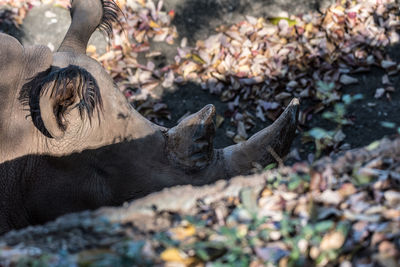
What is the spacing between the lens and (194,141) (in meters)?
3.27

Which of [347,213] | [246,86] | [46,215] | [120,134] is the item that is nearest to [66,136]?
[120,134]

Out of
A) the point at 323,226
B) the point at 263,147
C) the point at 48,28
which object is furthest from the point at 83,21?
the point at 48,28

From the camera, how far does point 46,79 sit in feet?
10.4

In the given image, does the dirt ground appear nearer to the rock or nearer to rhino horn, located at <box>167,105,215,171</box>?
the rock

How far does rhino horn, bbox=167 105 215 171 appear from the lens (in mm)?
3246

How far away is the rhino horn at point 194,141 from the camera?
128 inches

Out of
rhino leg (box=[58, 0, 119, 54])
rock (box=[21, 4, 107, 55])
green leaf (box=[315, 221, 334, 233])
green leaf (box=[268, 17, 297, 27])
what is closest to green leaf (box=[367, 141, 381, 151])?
green leaf (box=[315, 221, 334, 233])

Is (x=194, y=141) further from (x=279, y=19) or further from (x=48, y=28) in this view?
(x=48, y=28)

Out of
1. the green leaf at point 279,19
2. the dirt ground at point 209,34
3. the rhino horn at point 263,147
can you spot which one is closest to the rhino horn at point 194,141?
the rhino horn at point 263,147

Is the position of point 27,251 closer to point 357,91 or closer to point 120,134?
point 120,134

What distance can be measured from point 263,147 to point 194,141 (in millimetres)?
418

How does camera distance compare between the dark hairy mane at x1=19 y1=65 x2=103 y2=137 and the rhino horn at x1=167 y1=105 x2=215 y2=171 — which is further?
the rhino horn at x1=167 y1=105 x2=215 y2=171

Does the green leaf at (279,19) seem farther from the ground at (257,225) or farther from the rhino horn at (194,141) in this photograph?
the ground at (257,225)

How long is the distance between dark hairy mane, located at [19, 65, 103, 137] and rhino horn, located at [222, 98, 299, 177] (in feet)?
2.84
